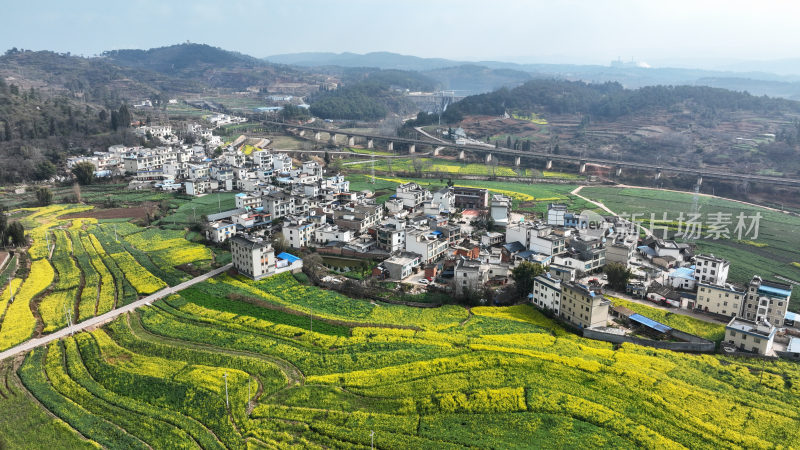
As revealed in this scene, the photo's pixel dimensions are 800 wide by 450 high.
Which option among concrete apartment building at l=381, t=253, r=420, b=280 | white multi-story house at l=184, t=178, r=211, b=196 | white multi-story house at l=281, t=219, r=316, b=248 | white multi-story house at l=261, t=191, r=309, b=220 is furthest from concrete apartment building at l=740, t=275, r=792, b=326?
white multi-story house at l=184, t=178, r=211, b=196

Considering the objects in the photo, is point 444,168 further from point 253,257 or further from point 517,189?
point 253,257

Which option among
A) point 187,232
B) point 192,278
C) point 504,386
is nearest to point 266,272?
point 192,278

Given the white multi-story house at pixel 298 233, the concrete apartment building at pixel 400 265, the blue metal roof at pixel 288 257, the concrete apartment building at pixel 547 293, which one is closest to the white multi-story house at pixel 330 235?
the white multi-story house at pixel 298 233

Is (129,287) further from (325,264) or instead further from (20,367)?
(325,264)

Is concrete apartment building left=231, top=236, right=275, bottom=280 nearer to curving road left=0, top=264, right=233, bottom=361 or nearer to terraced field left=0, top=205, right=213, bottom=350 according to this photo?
curving road left=0, top=264, right=233, bottom=361

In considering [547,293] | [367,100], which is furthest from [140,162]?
[367,100]

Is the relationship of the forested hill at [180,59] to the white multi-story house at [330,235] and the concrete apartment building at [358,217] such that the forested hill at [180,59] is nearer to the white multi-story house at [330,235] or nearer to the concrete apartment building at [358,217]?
the concrete apartment building at [358,217]
